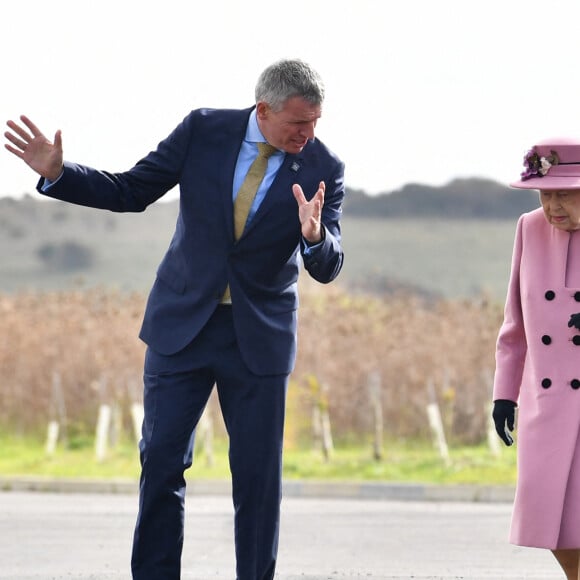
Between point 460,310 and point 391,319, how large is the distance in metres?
0.87

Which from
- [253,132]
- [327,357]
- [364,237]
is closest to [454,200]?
[364,237]

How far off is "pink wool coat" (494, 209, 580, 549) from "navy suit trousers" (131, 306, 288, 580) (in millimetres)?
841

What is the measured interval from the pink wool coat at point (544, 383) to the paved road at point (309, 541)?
2117mm

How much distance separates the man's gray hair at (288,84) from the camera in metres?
5.07

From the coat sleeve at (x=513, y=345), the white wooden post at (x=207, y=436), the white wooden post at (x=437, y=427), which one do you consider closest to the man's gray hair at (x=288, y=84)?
the coat sleeve at (x=513, y=345)

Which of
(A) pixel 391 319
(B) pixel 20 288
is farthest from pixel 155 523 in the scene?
(B) pixel 20 288

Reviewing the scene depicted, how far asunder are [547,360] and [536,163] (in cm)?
68

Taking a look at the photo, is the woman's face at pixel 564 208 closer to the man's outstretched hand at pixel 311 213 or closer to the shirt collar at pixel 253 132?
the man's outstretched hand at pixel 311 213

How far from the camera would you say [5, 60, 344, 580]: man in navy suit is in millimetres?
5254

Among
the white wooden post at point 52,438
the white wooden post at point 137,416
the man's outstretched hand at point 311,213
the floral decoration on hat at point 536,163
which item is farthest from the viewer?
the white wooden post at point 52,438

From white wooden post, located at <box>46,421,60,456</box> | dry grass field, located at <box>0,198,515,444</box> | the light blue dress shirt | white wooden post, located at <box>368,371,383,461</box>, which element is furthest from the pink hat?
white wooden post, located at <box>46,421,60,456</box>

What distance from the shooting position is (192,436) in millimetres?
5426

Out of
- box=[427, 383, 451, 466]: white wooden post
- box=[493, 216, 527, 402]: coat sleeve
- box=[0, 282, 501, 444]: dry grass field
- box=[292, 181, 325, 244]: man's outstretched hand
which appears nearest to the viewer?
box=[292, 181, 325, 244]: man's outstretched hand

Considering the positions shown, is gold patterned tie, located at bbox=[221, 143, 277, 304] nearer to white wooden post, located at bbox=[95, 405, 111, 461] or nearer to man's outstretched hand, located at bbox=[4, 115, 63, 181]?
man's outstretched hand, located at bbox=[4, 115, 63, 181]
